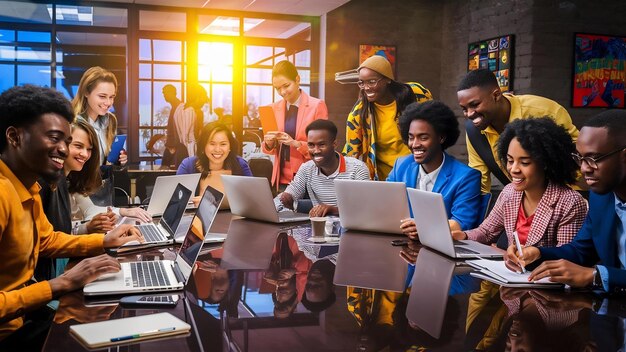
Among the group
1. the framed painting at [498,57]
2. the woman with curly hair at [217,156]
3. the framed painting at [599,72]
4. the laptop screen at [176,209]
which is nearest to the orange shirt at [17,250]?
the laptop screen at [176,209]

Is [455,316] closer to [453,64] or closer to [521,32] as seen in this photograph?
[521,32]

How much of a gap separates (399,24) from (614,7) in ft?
7.81

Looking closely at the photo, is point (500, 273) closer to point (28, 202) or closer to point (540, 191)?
point (540, 191)

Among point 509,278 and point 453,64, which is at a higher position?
point 453,64

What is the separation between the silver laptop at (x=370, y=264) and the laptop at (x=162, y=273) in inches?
14.1

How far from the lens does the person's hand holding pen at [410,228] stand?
7.37ft

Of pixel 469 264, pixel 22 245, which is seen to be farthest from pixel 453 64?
pixel 22 245

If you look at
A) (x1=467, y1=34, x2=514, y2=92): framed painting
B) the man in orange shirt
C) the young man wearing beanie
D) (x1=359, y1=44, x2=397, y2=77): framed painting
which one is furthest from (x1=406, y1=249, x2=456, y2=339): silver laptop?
(x1=359, y1=44, x2=397, y2=77): framed painting

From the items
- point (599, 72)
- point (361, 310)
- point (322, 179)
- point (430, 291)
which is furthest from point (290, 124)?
point (361, 310)

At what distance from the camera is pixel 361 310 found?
51.8 inches

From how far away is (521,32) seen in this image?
19.0 ft

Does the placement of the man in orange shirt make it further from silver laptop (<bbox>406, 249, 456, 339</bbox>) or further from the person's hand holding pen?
the person's hand holding pen

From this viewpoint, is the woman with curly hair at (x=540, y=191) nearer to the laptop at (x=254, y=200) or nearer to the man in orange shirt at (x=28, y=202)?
the laptop at (x=254, y=200)

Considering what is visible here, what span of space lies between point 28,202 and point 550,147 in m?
1.59
